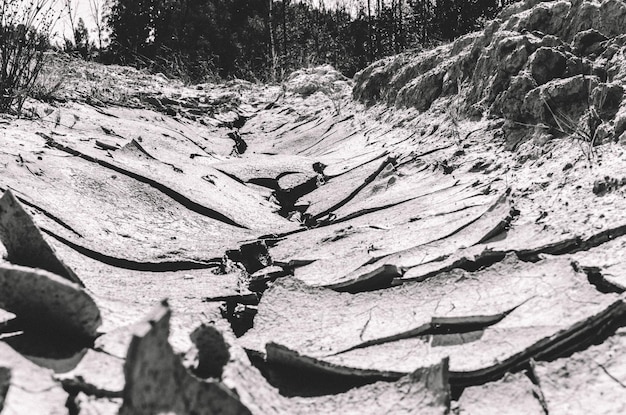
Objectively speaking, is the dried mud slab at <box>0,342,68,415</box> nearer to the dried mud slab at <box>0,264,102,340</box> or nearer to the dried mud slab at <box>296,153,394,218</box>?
the dried mud slab at <box>0,264,102,340</box>

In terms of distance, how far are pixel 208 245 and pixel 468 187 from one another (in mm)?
1288

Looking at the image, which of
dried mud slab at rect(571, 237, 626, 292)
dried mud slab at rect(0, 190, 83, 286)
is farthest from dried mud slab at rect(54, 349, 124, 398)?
dried mud slab at rect(571, 237, 626, 292)

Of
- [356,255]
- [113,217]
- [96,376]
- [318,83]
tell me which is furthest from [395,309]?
[318,83]

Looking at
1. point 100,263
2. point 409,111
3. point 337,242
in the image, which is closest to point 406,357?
point 337,242

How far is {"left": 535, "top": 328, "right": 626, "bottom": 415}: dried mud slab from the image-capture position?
1.14 m


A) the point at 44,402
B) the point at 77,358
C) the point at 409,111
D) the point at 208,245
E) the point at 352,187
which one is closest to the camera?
the point at 44,402

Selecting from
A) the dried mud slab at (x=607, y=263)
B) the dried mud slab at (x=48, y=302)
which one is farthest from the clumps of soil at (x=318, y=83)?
the dried mud slab at (x=48, y=302)

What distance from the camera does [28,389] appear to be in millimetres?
1094

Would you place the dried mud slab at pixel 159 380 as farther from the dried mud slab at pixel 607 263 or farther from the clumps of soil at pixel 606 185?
the clumps of soil at pixel 606 185

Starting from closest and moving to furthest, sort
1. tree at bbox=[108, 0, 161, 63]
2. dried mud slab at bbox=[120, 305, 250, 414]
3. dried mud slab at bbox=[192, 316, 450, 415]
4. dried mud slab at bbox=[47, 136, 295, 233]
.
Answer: dried mud slab at bbox=[120, 305, 250, 414]
dried mud slab at bbox=[192, 316, 450, 415]
dried mud slab at bbox=[47, 136, 295, 233]
tree at bbox=[108, 0, 161, 63]

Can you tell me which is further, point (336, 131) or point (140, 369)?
point (336, 131)

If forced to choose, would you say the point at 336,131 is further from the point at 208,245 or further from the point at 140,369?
the point at 140,369

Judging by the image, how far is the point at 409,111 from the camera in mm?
4543

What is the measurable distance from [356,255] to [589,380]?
3.62 feet
